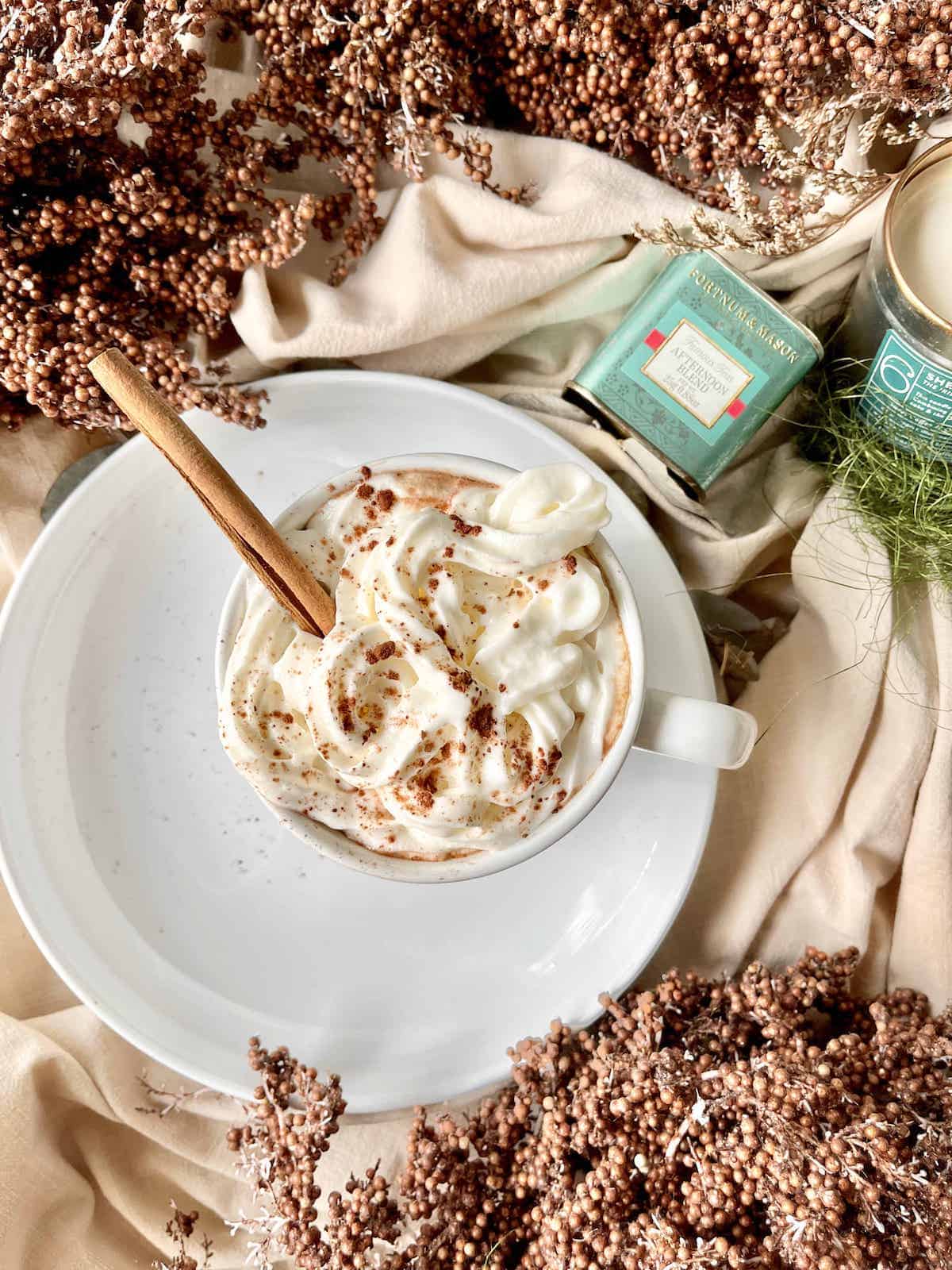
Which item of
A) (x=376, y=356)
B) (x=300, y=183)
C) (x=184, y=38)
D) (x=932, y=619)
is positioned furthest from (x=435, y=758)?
(x=184, y=38)

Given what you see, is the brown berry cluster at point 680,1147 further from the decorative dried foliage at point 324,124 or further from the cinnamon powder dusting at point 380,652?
the decorative dried foliage at point 324,124

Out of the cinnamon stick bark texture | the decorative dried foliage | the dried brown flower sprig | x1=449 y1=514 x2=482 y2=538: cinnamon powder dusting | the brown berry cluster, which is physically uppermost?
the decorative dried foliage

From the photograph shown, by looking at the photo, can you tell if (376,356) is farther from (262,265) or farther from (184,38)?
(184,38)

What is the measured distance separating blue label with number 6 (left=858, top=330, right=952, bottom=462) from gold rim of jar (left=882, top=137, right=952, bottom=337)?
6 cm

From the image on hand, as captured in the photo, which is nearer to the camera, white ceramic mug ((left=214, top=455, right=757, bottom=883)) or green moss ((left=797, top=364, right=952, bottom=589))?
white ceramic mug ((left=214, top=455, right=757, bottom=883))

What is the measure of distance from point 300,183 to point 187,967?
1134 mm

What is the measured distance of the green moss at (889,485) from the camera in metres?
1.40

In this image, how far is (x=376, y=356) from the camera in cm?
150

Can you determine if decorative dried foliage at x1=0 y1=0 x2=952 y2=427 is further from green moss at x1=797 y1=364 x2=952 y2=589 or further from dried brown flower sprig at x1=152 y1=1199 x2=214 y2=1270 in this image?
dried brown flower sprig at x1=152 y1=1199 x2=214 y2=1270

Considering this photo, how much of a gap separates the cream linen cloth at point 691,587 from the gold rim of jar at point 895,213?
131 millimetres

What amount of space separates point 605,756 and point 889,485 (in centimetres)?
61

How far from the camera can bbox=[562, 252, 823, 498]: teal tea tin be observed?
131 cm

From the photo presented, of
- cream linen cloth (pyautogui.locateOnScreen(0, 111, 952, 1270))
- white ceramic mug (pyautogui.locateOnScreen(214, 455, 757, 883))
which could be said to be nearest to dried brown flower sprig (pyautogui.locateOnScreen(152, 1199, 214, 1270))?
cream linen cloth (pyautogui.locateOnScreen(0, 111, 952, 1270))

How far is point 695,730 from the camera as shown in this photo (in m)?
1.13
